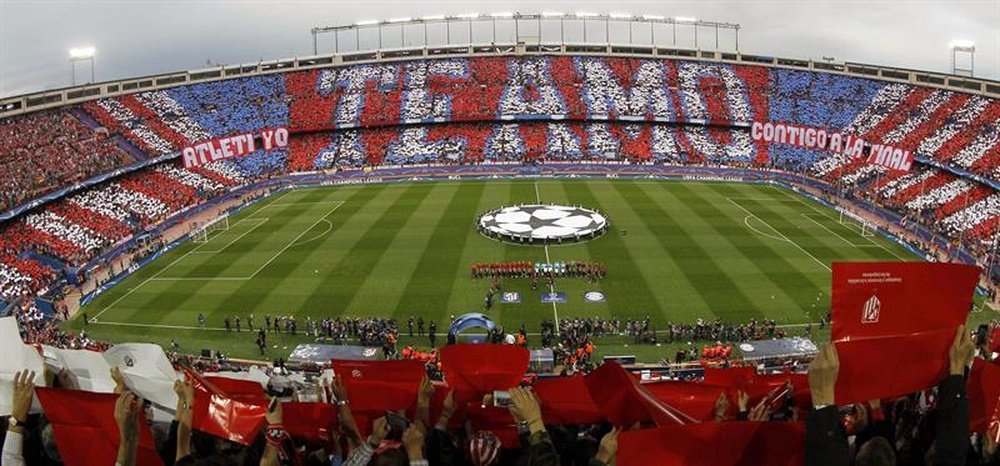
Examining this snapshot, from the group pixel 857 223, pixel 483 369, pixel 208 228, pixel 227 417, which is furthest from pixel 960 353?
pixel 208 228

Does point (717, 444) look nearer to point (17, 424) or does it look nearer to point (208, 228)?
point (17, 424)

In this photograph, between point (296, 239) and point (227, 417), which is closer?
point (227, 417)

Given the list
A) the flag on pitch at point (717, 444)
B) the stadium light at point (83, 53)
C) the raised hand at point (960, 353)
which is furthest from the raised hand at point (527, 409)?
the stadium light at point (83, 53)

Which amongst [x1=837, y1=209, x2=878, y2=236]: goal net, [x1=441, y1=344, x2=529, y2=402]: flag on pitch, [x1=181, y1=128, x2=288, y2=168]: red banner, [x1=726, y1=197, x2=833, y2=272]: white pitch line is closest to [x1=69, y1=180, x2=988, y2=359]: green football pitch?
[x1=726, y1=197, x2=833, y2=272]: white pitch line

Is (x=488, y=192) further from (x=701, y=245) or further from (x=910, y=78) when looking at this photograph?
(x=910, y=78)

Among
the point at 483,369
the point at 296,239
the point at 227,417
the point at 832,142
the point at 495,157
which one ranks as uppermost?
the point at 483,369

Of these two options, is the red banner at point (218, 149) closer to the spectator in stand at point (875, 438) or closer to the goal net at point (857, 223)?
the goal net at point (857, 223)

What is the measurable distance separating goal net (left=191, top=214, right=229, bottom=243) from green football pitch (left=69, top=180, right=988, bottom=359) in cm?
76

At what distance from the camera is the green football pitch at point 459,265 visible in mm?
37000

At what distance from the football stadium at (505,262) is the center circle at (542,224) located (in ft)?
0.87

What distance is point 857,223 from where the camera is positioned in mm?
54062

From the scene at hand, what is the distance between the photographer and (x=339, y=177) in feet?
251

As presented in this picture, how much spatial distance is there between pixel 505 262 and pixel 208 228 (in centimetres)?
2606

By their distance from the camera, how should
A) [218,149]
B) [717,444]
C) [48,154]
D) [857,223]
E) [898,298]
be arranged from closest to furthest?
[717,444] → [898,298] → [857,223] → [218,149] → [48,154]
